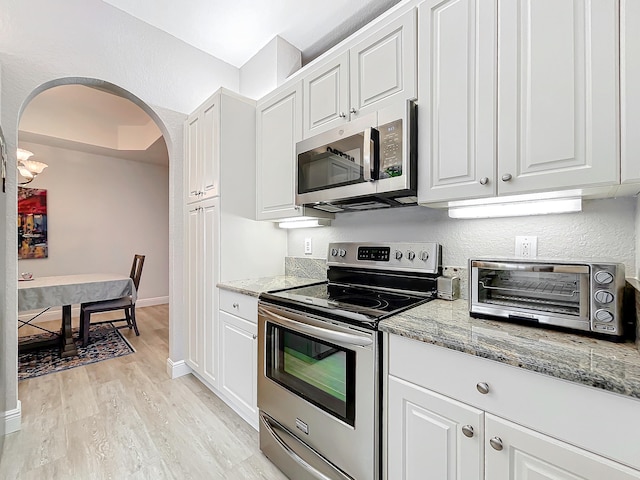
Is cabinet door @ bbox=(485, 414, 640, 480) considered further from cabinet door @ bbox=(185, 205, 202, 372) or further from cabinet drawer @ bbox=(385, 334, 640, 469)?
cabinet door @ bbox=(185, 205, 202, 372)

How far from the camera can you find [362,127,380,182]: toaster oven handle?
4.72 feet

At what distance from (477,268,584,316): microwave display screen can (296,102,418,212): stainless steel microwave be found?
1.77 ft

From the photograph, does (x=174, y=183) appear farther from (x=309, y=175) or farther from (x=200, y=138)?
(x=309, y=175)

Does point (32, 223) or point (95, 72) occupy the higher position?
point (95, 72)

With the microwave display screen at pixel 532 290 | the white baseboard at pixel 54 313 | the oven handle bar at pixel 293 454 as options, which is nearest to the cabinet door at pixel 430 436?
the oven handle bar at pixel 293 454

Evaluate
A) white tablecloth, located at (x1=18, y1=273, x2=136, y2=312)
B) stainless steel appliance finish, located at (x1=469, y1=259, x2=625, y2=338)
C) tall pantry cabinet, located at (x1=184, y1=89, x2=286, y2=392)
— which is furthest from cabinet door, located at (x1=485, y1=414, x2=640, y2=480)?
white tablecloth, located at (x1=18, y1=273, x2=136, y2=312)

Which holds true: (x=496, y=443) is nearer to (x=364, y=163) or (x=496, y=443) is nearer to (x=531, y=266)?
(x=531, y=266)

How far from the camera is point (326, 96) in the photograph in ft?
5.83

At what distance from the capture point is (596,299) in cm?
92

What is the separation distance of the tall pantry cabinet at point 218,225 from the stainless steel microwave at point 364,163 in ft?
2.00

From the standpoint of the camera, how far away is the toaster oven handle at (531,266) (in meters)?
0.96

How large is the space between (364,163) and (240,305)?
1.20 meters

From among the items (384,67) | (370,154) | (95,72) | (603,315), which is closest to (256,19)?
(95,72)

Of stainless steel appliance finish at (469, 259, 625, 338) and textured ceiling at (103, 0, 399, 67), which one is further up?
textured ceiling at (103, 0, 399, 67)
